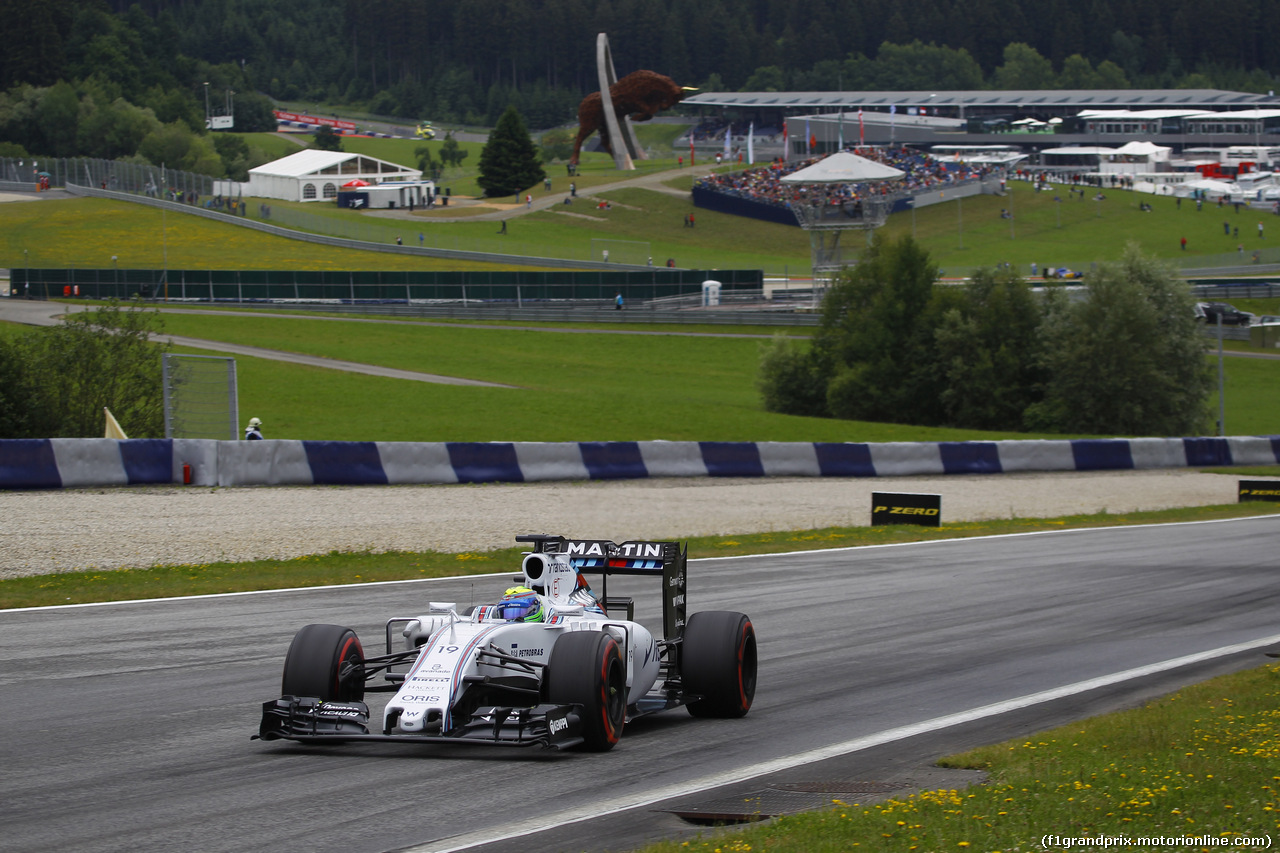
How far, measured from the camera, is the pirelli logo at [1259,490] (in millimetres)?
32625

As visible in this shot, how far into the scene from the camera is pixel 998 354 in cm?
5622

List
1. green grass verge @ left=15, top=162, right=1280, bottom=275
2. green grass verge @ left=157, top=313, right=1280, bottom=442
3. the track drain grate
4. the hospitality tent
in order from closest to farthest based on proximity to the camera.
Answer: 1. the track drain grate
2. green grass verge @ left=157, top=313, right=1280, bottom=442
3. green grass verge @ left=15, top=162, right=1280, bottom=275
4. the hospitality tent

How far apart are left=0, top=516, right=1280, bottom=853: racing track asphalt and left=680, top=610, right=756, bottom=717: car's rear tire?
0.18 meters

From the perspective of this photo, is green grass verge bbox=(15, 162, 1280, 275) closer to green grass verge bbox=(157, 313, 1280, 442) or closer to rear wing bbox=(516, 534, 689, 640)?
green grass verge bbox=(157, 313, 1280, 442)

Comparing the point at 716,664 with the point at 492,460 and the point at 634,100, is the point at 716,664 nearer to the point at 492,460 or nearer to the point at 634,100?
the point at 492,460

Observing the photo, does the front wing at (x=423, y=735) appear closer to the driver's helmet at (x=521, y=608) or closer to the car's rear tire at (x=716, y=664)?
the driver's helmet at (x=521, y=608)

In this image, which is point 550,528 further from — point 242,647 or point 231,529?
point 242,647

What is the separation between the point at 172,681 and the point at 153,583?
237 inches

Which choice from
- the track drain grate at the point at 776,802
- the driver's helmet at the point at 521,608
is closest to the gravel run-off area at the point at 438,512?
the driver's helmet at the point at 521,608

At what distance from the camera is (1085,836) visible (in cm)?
677

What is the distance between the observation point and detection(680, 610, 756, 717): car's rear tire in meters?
10.2

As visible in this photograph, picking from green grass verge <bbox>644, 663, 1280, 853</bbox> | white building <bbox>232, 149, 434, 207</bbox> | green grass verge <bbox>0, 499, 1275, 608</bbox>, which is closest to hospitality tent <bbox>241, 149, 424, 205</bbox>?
white building <bbox>232, 149, 434, 207</bbox>

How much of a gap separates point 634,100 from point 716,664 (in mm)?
130798

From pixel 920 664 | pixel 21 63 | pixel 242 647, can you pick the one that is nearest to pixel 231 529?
pixel 242 647
